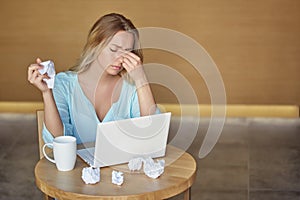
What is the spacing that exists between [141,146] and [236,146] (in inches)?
82.7

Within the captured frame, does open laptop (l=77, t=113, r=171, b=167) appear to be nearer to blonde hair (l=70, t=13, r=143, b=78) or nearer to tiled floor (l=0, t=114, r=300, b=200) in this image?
blonde hair (l=70, t=13, r=143, b=78)

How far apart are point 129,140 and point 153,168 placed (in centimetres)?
12

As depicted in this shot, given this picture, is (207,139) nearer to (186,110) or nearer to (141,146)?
(186,110)

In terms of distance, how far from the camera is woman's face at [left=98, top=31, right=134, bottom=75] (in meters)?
2.19

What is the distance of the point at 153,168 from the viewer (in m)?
1.87

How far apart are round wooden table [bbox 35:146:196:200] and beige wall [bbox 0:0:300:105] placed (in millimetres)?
2516

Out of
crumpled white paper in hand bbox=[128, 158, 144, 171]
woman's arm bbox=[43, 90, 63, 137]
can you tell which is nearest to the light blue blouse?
woman's arm bbox=[43, 90, 63, 137]

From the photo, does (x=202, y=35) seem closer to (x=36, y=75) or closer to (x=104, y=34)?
(x=104, y=34)

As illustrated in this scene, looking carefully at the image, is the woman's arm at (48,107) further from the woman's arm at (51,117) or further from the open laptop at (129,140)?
the open laptop at (129,140)

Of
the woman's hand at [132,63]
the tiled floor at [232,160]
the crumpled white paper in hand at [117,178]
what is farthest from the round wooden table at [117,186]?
the tiled floor at [232,160]

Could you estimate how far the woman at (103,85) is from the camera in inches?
86.6

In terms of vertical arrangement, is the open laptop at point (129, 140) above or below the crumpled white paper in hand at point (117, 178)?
above

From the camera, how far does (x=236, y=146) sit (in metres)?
3.96

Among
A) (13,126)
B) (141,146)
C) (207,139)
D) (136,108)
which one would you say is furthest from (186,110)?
(141,146)
